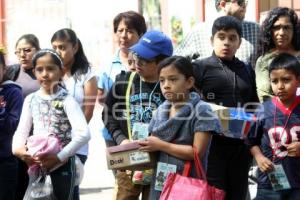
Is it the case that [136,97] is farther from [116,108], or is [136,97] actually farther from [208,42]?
[208,42]

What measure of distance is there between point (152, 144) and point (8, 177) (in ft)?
4.42

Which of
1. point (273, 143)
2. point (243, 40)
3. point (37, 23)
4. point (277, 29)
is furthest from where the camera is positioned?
point (37, 23)

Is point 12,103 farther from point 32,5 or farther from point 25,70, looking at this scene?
point 32,5

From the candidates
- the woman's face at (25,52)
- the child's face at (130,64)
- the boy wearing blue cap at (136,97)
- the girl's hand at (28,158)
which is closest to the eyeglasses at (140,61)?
the boy wearing blue cap at (136,97)

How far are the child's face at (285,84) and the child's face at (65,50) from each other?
1708 millimetres

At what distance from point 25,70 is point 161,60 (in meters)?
1.60

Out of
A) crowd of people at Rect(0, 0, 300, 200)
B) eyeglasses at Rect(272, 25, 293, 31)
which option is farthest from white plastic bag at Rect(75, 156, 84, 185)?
eyeglasses at Rect(272, 25, 293, 31)

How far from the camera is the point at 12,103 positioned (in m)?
5.04

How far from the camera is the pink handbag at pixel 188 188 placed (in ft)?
12.7

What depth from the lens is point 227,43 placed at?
490 centimetres

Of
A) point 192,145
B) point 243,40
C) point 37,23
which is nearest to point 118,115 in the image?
point 192,145

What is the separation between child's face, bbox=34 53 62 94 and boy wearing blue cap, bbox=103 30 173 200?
1.27ft

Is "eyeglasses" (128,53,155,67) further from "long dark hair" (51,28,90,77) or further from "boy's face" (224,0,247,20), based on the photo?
"boy's face" (224,0,247,20)

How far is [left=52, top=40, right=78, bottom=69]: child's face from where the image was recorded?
5.41 metres
